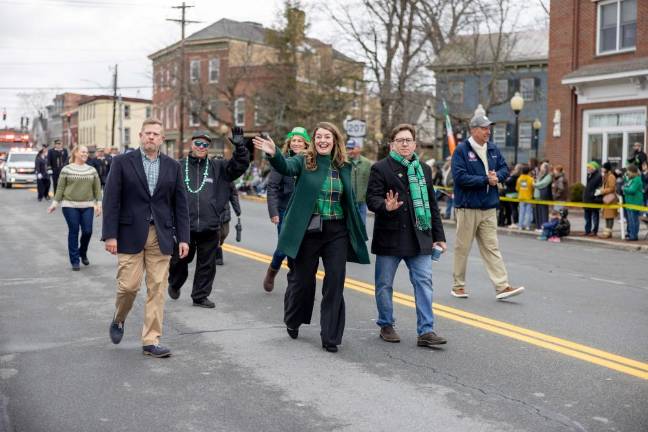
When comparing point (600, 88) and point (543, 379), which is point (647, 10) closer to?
point (600, 88)

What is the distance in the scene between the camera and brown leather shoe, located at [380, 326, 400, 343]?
712cm

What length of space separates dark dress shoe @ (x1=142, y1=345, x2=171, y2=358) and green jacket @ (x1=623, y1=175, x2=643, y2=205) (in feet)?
43.6

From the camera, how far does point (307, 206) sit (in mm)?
6750

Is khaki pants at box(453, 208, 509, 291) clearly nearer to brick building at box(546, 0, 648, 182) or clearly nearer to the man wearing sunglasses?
the man wearing sunglasses

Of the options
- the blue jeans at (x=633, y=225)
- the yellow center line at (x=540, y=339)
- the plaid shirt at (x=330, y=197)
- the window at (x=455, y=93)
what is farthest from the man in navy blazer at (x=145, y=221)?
the window at (x=455, y=93)

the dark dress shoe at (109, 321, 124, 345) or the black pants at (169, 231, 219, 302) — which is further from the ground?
the black pants at (169, 231, 219, 302)

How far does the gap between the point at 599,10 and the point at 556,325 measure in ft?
69.3

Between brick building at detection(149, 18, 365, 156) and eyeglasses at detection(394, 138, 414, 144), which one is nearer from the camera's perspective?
eyeglasses at detection(394, 138, 414, 144)

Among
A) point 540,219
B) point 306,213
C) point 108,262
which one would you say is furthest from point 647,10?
point 306,213

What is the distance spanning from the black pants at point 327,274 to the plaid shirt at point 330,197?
0.08 meters

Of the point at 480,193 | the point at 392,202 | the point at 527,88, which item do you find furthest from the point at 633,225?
the point at 527,88

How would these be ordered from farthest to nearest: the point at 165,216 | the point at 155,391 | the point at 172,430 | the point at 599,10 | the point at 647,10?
1. the point at 599,10
2. the point at 647,10
3. the point at 165,216
4. the point at 155,391
5. the point at 172,430

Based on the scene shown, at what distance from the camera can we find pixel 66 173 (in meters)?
11.8

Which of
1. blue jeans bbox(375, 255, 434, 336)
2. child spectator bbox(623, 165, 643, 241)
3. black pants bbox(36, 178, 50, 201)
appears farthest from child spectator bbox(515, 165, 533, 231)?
black pants bbox(36, 178, 50, 201)
